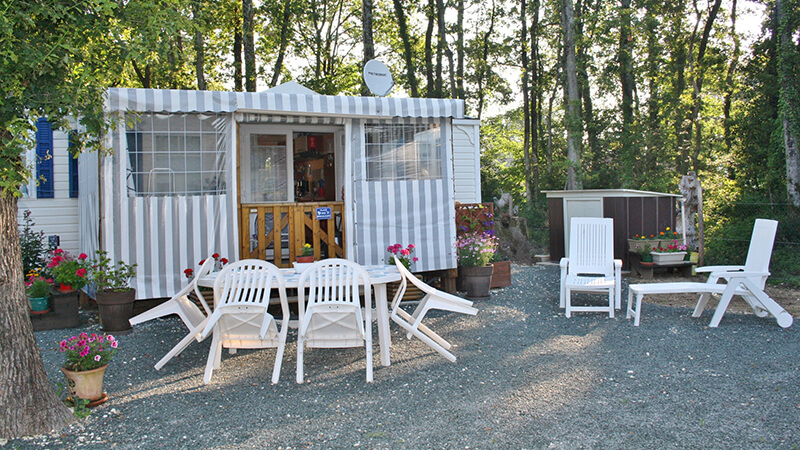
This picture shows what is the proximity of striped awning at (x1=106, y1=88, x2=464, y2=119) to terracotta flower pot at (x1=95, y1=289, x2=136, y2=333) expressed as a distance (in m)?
1.79

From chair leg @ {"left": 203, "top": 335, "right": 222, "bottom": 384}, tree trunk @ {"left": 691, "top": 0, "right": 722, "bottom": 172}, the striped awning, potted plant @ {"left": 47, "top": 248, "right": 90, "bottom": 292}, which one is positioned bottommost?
chair leg @ {"left": 203, "top": 335, "right": 222, "bottom": 384}

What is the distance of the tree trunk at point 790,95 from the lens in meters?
11.2

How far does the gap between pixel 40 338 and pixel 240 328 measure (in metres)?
2.64

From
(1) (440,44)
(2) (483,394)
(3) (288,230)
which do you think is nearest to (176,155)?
(3) (288,230)

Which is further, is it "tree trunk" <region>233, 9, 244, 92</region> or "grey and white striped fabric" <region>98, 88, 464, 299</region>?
"tree trunk" <region>233, 9, 244, 92</region>

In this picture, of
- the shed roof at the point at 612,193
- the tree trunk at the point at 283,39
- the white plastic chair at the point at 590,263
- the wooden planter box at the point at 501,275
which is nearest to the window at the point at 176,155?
the wooden planter box at the point at 501,275

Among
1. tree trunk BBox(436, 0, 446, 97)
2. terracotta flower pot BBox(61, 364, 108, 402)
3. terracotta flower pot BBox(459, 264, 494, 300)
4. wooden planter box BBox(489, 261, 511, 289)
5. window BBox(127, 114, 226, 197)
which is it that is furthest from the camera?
tree trunk BBox(436, 0, 446, 97)

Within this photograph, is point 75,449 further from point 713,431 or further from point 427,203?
point 427,203

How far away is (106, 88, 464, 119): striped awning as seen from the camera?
Result: 5.95 meters

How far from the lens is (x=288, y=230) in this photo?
23.3 feet

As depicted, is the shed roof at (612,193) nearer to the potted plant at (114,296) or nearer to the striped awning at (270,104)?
the striped awning at (270,104)

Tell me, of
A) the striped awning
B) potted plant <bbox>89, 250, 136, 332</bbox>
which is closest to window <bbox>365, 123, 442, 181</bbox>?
the striped awning

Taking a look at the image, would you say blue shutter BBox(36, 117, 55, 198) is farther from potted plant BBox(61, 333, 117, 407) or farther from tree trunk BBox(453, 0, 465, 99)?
tree trunk BBox(453, 0, 465, 99)

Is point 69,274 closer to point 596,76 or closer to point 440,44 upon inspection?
point 440,44
